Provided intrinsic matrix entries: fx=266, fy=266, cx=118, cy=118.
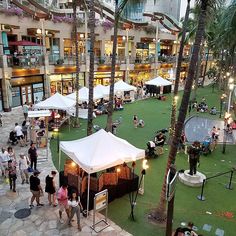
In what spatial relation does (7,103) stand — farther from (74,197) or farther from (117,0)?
(74,197)

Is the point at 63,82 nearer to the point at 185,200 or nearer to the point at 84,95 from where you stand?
the point at 84,95

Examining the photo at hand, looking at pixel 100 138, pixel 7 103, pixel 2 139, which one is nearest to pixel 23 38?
pixel 7 103

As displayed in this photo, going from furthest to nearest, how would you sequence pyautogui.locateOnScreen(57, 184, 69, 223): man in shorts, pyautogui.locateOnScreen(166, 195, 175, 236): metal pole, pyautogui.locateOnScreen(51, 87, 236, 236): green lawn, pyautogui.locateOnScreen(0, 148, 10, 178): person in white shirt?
pyautogui.locateOnScreen(0, 148, 10, 178): person in white shirt → pyautogui.locateOnScreen(51, 87, 236, 236): green lawn → pyautogui.locateOnScreen(57, 184, 69, 223): man in shorts → pyautogui.locateOnScreen(166, 195, 175, 236): metal pole

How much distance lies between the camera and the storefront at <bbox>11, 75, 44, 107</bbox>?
28.2 metres

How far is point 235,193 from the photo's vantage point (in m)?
12.1

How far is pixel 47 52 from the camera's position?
3103 cm

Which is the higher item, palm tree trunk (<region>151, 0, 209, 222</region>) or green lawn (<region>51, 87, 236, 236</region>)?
palm tree trunk (<region>151, 0, 209, 222</region>)

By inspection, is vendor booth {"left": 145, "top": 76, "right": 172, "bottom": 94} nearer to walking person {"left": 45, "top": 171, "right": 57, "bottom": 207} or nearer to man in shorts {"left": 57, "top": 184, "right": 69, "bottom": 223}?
walking person {"left": 45, "top": 171, "right": 57, "bottom": 207}

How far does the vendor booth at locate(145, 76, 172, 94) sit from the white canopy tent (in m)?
24.3

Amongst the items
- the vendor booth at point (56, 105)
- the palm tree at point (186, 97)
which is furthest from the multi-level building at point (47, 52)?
the palm tree at point (186, 97)

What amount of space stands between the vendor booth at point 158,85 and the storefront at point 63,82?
9.36 metres

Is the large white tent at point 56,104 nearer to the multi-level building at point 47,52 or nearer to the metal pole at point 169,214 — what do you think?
the multi-level building at point 47,52

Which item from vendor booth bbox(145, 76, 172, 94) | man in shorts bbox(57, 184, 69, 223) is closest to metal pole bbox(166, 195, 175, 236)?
man in shorts bbox(57, 184, 69, 223)

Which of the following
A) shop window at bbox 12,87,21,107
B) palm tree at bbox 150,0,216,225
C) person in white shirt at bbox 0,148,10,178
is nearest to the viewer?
palm tree at bbox 150,0,216,225
